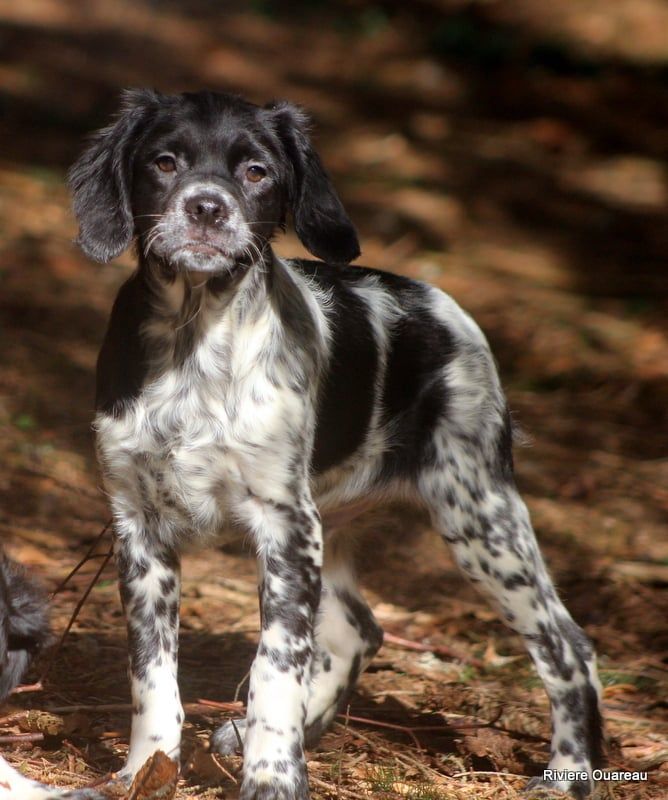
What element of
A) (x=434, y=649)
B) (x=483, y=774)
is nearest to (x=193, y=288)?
(x=483, y=774)

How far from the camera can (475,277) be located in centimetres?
1041

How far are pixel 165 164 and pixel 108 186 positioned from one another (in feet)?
0.71

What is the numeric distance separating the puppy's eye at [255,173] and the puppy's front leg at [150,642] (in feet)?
4.00

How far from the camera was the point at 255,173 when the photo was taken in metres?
4.28

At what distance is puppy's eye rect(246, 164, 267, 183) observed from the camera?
4.26m

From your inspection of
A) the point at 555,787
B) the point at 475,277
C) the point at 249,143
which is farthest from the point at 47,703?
the point at 475,277

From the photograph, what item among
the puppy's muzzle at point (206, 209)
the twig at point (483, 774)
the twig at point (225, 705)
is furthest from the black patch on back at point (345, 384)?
the twig at point (483, 774)

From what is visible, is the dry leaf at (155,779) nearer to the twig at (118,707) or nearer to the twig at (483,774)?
the twig at (118,707)

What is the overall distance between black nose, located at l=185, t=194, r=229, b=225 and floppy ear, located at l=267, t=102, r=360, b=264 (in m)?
0.53

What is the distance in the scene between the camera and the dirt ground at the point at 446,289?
5.09 meters

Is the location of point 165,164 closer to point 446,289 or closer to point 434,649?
point 434,649

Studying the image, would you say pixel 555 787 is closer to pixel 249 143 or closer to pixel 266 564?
pixel 266 564

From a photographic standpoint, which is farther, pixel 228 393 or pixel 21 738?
pixel 21 738

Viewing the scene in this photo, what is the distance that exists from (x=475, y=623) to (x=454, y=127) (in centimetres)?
829
